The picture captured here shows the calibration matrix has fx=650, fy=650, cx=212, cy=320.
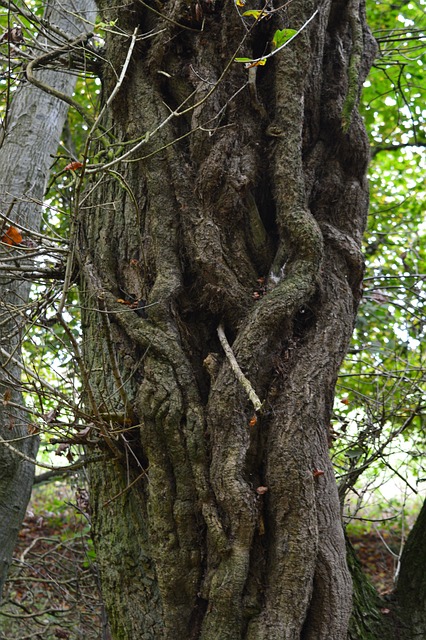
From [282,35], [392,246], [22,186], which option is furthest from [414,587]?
[392,246]

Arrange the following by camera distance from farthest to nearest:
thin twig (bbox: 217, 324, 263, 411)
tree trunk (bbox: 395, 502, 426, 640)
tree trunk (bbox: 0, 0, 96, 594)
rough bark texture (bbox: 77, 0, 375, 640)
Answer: tree trunk (bbox: 0, 0, 96, 594) < tree trunk (bbox: 395, 502, 426, 640) < rough bark texture (bbox: 77, 0, 375, 640) < thin twig (bbox: 217, 324, 263, 411)

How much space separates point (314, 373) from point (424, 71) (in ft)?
16.3

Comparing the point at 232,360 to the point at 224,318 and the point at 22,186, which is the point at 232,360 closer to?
the point at 224,318

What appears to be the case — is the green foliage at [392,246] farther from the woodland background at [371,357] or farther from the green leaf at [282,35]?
the green leaf at [282,35]

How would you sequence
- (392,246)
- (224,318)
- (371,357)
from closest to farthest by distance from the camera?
(224,318) → (371,357) → (392,246)

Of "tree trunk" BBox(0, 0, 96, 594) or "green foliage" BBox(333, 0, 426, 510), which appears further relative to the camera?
"green foliage" BBox(333, 0, 426, 510)

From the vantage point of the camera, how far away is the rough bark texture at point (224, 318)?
2330 mm

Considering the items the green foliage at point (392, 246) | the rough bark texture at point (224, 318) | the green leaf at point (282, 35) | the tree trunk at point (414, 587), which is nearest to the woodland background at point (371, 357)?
the green foliage at point (392, 246)

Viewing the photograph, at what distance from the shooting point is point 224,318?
8.71 ft

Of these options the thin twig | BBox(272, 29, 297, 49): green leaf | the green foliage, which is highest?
the green foliage

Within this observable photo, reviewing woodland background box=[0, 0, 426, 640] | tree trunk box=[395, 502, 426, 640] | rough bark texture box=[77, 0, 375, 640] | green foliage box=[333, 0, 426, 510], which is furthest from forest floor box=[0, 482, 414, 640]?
rough bark texture box=[77, 0, 375, 640]

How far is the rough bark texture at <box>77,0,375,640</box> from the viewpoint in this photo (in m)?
2.33

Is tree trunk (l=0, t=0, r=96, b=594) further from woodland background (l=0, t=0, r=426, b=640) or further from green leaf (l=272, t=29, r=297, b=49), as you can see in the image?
green leaf (l=272, t=29, r=297, b=49)

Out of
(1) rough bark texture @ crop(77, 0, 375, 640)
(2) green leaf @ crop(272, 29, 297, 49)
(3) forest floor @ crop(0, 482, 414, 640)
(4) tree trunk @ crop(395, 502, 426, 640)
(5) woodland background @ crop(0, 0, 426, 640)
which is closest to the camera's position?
(1) rough bark texture @ crop(77, 0, 375, 640)
